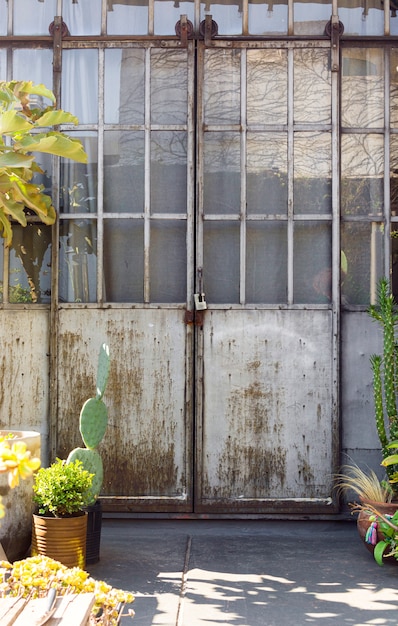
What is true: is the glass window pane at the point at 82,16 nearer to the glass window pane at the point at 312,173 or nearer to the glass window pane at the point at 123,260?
the glass window pane at the point at 123,260

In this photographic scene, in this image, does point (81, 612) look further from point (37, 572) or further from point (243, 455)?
point (243, 455)

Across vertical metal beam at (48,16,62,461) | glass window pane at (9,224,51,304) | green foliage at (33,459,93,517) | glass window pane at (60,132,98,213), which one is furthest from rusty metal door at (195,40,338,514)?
green foliage at (33,459,93,517)

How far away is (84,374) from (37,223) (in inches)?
49.6

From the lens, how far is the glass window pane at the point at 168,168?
6.59 metres

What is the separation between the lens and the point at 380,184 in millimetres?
6566

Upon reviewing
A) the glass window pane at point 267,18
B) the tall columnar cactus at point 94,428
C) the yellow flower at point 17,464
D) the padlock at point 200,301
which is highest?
the glass window pane at point 267,18

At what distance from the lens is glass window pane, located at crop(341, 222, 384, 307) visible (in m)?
6.54

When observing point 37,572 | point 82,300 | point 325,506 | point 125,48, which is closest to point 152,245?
point 82,300

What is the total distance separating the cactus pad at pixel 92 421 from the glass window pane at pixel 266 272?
66.0 inches

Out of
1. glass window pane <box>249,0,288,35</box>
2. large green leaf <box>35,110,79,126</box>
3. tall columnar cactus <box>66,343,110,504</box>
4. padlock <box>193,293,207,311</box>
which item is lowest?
tall columnar cactus <box>66,343,110,504</box>

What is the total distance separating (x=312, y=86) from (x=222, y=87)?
72cm

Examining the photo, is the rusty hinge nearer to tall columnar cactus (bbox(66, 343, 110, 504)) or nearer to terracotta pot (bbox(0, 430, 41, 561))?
tall columnar cactus (bbox(66, 343, 110, 504))

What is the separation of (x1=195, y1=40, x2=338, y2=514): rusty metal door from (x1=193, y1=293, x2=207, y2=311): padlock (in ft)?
0.30

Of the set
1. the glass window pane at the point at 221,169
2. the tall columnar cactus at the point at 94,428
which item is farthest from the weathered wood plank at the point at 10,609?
the glass window pane at the point at 221,169
